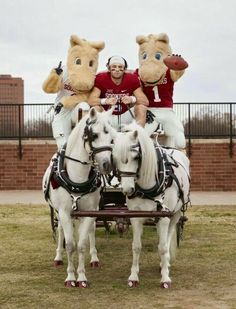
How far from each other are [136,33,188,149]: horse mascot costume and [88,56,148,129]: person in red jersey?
2.19 feet

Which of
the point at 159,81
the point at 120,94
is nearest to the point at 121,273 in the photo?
the point at 120,94

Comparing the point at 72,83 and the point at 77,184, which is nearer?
the point at 77,184

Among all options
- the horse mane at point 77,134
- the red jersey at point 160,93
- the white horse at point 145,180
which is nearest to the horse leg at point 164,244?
the white horse at point 145,180

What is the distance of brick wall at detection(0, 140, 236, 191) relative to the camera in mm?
21047

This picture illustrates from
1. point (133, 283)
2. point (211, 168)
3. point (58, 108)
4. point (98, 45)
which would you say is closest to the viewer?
point (133, 283)

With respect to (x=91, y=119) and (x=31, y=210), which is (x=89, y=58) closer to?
(x=91, y=119)

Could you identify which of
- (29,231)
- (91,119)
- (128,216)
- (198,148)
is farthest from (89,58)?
(198,148)

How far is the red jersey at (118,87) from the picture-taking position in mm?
7758

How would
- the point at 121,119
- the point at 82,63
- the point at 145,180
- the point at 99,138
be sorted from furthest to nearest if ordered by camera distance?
the point at 82,63
the point at 121,119
the point at 145,180
the point at 99,138

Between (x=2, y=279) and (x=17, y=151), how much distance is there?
570 inches

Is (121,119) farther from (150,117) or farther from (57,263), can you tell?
(57,263)

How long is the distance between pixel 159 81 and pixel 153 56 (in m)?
0.35

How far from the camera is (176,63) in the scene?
26.6 ft

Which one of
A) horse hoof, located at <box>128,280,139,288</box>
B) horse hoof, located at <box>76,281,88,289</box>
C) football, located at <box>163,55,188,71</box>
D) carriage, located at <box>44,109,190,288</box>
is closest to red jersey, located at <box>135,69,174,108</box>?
football, located at <box>163,55,188,71</box>
